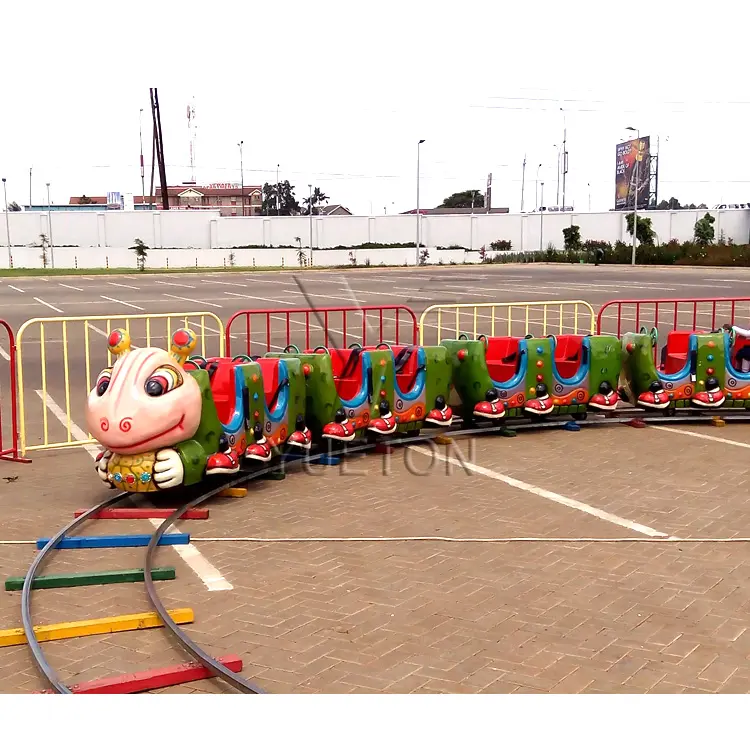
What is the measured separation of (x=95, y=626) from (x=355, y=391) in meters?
4.69

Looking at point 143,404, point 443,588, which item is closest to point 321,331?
point 143,404

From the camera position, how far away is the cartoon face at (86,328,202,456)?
715 cm

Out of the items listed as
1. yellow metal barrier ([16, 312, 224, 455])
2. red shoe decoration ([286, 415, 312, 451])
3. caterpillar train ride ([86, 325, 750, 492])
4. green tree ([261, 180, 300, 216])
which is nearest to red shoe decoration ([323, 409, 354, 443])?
caterpillar train ride ([86, 325, 750, 492])

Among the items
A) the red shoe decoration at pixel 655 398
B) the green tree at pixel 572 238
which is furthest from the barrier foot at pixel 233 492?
the green tree at pixel 572 238

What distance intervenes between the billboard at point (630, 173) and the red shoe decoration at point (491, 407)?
259ft

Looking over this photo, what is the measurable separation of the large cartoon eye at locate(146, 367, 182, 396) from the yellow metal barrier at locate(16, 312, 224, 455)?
2.02m

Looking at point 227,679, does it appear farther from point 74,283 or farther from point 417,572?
point 74,283

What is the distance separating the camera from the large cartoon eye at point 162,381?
7.25 meters

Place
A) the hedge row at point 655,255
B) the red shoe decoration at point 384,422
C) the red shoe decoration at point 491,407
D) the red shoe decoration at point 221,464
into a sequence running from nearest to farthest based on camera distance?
the red shoe decoration at point 221,464 → the red shoe decoration at point 384,422 → the red shoe decoration at point 491,407 → the hedge row at point 655,255

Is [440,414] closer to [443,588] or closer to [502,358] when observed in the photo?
[502,358]

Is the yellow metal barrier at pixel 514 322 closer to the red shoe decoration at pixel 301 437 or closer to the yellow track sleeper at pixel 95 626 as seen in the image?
the red shoe decoration at pixel 301 437

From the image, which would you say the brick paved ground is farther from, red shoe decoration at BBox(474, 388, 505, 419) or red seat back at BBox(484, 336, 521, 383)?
red seat back at BBox(484, 336, 521, 383)

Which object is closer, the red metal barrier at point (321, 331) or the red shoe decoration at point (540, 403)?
the red shoe decoration at point (540, 403)
